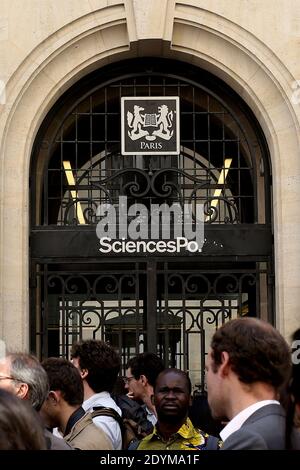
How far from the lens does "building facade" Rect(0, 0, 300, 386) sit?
11.5 meters

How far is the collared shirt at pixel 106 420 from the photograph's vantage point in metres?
5.78

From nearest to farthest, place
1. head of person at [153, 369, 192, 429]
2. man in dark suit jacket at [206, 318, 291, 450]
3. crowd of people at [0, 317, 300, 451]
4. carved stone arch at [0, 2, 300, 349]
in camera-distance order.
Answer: crowd of people at [0, 317, 300, 451], man in dark suit jacket at [206, 318, 291, 450], head of person at [153, 369, 192, 429], carved stone arch at [0, 2, 300, 349]

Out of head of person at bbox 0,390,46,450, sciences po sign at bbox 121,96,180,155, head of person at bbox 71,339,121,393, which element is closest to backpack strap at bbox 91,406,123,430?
head of person at bbox 71,339,121,393

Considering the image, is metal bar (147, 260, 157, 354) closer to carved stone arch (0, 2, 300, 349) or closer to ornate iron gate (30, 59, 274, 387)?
ornate iron gate (30, 59, 274, 387)

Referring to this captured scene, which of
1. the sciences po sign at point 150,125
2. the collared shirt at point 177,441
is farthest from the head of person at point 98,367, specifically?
the sciences po sign at point 150,125

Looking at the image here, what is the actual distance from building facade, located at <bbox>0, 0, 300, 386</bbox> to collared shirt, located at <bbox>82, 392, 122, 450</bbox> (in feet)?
16.7

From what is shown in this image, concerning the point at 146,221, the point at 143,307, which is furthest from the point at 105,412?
the point at 146,221

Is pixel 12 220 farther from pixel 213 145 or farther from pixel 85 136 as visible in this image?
pixel 213 145

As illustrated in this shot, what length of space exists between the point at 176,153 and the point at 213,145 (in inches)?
27.5

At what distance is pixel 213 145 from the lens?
12367 millimetres

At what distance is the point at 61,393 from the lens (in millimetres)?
5738

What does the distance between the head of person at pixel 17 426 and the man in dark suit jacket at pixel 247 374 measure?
3.09ft
